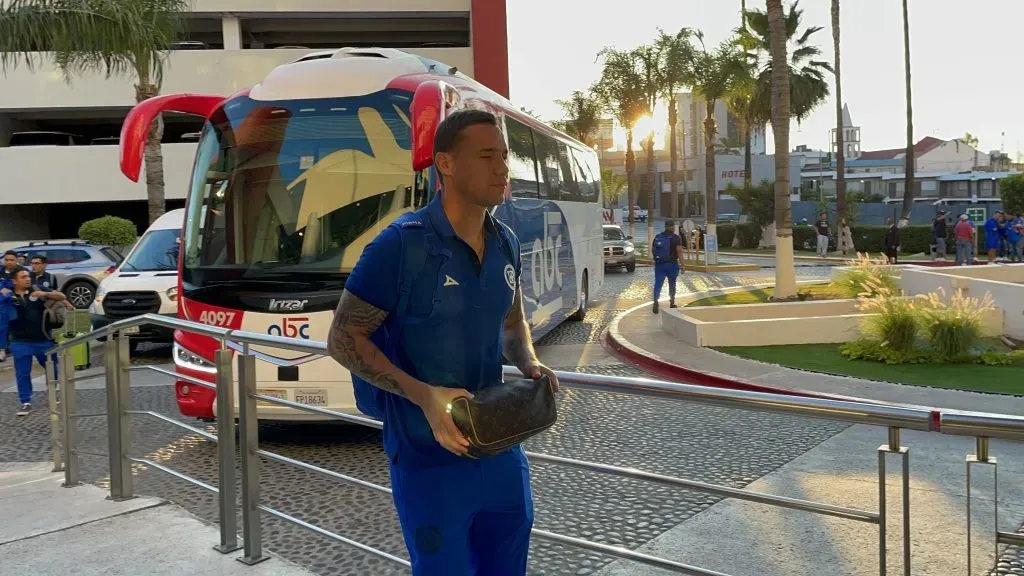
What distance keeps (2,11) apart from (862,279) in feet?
63.6

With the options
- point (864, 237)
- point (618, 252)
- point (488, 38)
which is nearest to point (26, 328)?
point (618, 252)

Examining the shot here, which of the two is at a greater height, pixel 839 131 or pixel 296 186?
pixel 839 131

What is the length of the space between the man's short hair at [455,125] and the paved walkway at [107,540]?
9.01 feet

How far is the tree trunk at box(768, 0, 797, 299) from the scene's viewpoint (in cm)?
1739

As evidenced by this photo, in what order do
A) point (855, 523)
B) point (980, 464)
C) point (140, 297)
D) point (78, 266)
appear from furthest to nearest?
point (78, 266)
point (140, 297)
point (855, 523)
point (980, 464)

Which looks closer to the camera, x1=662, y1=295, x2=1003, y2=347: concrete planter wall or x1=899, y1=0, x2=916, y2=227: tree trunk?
x1=662, y1=295, x2=1003, y2=347: concrete planter wall

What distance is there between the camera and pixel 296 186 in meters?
8.02

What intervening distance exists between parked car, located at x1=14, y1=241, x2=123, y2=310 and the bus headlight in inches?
473

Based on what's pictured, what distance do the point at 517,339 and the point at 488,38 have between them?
3180cm

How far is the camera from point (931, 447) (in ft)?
23.4

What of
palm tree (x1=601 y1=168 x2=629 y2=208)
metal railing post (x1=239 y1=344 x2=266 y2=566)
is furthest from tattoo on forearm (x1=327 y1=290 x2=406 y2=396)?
palm tree (x1=601 y1=168 x2=629 y2=208)

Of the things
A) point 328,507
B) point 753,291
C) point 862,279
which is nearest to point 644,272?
point 753,291

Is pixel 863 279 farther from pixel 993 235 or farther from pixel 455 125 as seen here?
pixel 455 125

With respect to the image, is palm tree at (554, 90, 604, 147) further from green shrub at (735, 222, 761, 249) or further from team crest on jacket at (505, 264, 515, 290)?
team crest on jacket at (505, 264, 515, 290)
